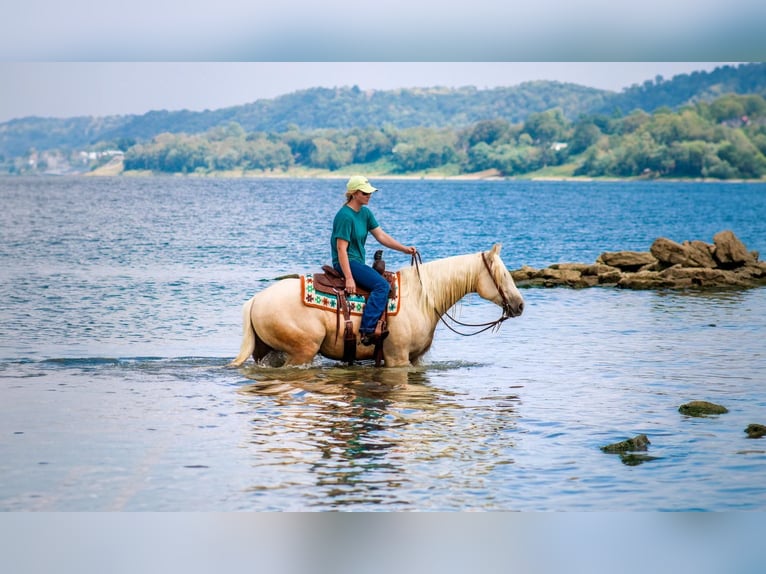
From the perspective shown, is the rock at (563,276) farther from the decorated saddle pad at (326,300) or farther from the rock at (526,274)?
the decorated saddle pad at (326,300)

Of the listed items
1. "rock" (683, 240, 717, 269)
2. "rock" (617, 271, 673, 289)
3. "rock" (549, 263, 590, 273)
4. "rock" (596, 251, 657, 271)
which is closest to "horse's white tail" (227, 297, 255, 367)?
"rock" (617, 271, 673, 289)

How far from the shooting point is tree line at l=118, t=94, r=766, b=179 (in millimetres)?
112812

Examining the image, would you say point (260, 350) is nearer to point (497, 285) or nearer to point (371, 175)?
point (497, 285)

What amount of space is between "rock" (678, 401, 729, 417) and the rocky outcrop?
45.9 feet

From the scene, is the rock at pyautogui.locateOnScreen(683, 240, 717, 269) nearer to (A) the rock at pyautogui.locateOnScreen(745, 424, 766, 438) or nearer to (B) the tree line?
(A) the rock at pyautogui.locateOnScreen(745, 424, 766, 438)

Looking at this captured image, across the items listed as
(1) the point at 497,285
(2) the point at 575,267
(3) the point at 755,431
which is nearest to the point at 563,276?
(2) the point at 575,267

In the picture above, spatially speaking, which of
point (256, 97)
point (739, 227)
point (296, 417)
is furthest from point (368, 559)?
point (256, 97)

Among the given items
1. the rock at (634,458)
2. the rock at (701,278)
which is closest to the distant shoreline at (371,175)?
the rock at (701,278)

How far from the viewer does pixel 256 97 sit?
115938 mm

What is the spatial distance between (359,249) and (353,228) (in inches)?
12.1

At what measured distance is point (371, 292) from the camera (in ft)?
38.2

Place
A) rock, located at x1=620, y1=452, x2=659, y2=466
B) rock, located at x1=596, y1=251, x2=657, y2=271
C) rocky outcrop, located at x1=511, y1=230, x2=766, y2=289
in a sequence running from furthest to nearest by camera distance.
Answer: rock, located at x1=596, y1=251, x2=657, y2=271 < rocky outcrop, located at x1=511, y1=230, x2=766, y2=289 < rock, located at x1=620, y1=452, x2=659, y2=466

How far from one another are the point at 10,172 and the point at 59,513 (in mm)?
138047

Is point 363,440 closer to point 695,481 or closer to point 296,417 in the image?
point 296,417
